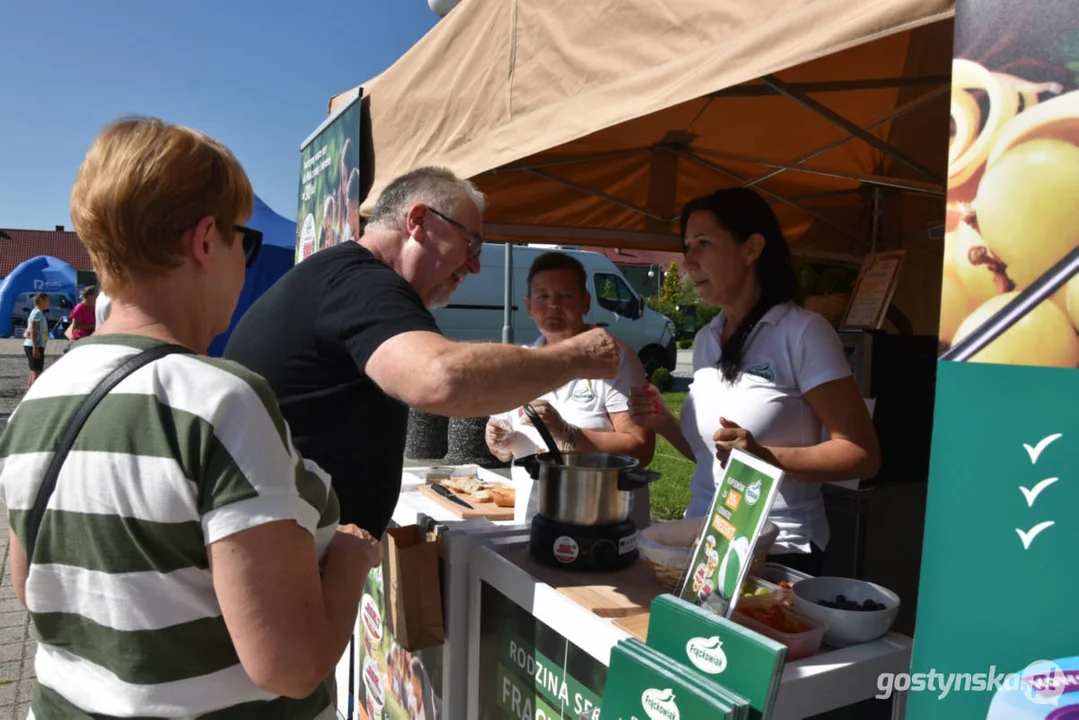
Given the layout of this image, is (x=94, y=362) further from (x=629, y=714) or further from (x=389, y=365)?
(x=629, y=714)

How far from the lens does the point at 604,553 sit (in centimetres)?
168

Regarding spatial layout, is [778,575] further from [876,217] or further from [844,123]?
[876,217]

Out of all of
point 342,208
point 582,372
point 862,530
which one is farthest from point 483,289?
point 582,372

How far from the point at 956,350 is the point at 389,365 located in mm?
964

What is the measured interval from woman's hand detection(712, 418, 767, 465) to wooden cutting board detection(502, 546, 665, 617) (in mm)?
355

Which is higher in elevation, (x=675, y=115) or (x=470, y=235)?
(x=675, y=115)

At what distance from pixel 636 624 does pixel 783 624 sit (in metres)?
0.28

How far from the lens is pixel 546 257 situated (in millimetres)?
3240

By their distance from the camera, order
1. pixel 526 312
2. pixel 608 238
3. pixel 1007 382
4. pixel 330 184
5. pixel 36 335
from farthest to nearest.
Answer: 1. pixel 36 335
2. pixel 526 312
3. pixel 608 238
4. pixel 330 184
5. pixel 1007 382

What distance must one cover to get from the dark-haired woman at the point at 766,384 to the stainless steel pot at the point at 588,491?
0.87 ft

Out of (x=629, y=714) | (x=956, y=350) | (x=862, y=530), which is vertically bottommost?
(x=862, y=530)

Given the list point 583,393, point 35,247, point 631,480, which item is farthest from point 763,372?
point 35,247

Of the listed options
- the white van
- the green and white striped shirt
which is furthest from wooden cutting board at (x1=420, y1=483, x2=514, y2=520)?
the white van

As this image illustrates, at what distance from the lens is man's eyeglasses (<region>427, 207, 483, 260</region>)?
1826 mm
